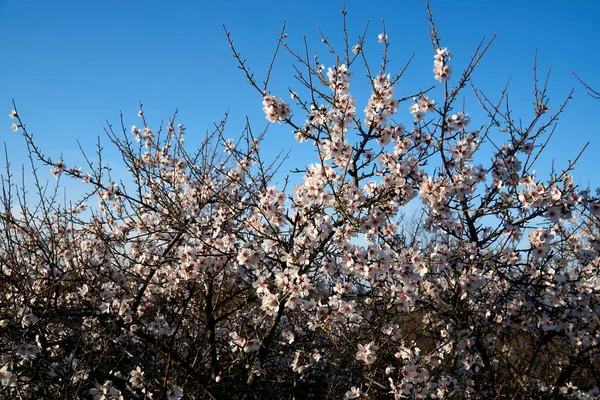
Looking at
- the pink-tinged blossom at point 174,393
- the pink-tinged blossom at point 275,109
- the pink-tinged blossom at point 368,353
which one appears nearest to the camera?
the pink-tinged blossom at point 174,393

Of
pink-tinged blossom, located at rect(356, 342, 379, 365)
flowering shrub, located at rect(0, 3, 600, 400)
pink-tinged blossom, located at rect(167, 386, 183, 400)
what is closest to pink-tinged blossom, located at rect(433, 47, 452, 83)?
flowering shrub, located at rect(0, 3, 600, 400)

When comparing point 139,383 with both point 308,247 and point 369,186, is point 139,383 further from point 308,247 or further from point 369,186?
point 369,186

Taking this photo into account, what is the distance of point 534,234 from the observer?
406cm

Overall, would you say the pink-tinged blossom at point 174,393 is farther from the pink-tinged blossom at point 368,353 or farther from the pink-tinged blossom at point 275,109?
the pink-tinged blossom at point 275,109

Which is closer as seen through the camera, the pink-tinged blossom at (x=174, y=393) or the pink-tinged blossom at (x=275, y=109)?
the pink-tinged blossom at (x=174, y=393)

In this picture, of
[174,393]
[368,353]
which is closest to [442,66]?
[368,353]

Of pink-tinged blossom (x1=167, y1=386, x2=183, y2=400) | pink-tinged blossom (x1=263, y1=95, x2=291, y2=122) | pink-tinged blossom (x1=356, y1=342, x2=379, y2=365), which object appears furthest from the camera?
pink-tinged blossom (x1=263, y1=95, x2=291, y2=122)

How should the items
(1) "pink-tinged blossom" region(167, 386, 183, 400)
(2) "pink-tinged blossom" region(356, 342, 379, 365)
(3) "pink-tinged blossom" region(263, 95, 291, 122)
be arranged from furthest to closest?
(3) "pink-tinged blossom" region(263, 95, 291, 122) → (2) "pink-tinged blossom" region(356, 342, 379, 365) → (1) "pink-tinged blossom" region(167, 386, 183, 400)

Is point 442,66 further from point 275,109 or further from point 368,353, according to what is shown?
point 368,353

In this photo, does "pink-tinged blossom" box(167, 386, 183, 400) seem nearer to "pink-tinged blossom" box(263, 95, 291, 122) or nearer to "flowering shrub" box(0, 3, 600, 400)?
"flowering shrub" box(0, 3, 600, 400)

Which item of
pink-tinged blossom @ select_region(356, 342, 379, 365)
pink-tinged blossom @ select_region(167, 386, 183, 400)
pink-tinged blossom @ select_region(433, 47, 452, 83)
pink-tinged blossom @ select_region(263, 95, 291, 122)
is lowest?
pink-tinged blossom @ select_region(167, 386, 183, 400)

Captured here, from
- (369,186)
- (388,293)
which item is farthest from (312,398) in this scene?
(369,186)

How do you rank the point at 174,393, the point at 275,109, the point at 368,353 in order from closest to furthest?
the point at 174,393
the point at 368,353
the point at 275,109

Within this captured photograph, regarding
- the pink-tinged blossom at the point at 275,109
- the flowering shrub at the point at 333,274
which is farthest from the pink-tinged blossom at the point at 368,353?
the pink-tinged blossom at the point at 275,109
